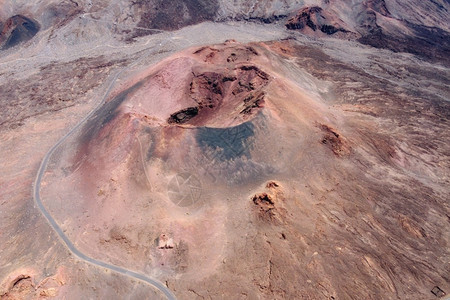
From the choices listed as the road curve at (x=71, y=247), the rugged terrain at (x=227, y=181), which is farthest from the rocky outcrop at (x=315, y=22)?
the road curve at (x=71, y=247)

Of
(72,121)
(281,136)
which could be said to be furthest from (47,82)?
(281,136)

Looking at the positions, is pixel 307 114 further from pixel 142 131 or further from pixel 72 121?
pixel 72 121

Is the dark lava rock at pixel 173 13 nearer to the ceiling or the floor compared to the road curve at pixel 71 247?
nearer to the ceiling

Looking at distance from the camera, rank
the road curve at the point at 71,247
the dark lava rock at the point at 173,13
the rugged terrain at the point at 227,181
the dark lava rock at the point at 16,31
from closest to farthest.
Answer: the road curve at the point at 71,247 < the rugged terrain at the point at 227,181 < the dark lava rock at the point at 16,31 < the dark lava rock at the point at 173,13

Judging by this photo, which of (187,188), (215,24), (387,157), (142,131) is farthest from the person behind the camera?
(215,24)

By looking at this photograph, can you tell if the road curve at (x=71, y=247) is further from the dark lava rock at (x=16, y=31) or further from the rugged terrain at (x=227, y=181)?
the dark lava rock at (x=16, y=31)

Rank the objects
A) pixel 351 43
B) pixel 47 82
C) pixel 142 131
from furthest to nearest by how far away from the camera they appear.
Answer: pixel 351 43 < pixel 47 82 < pixel 142 131

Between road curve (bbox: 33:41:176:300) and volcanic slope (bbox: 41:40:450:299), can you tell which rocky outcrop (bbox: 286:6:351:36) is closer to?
volcanic slope (bbox: 41:40:450:299)
